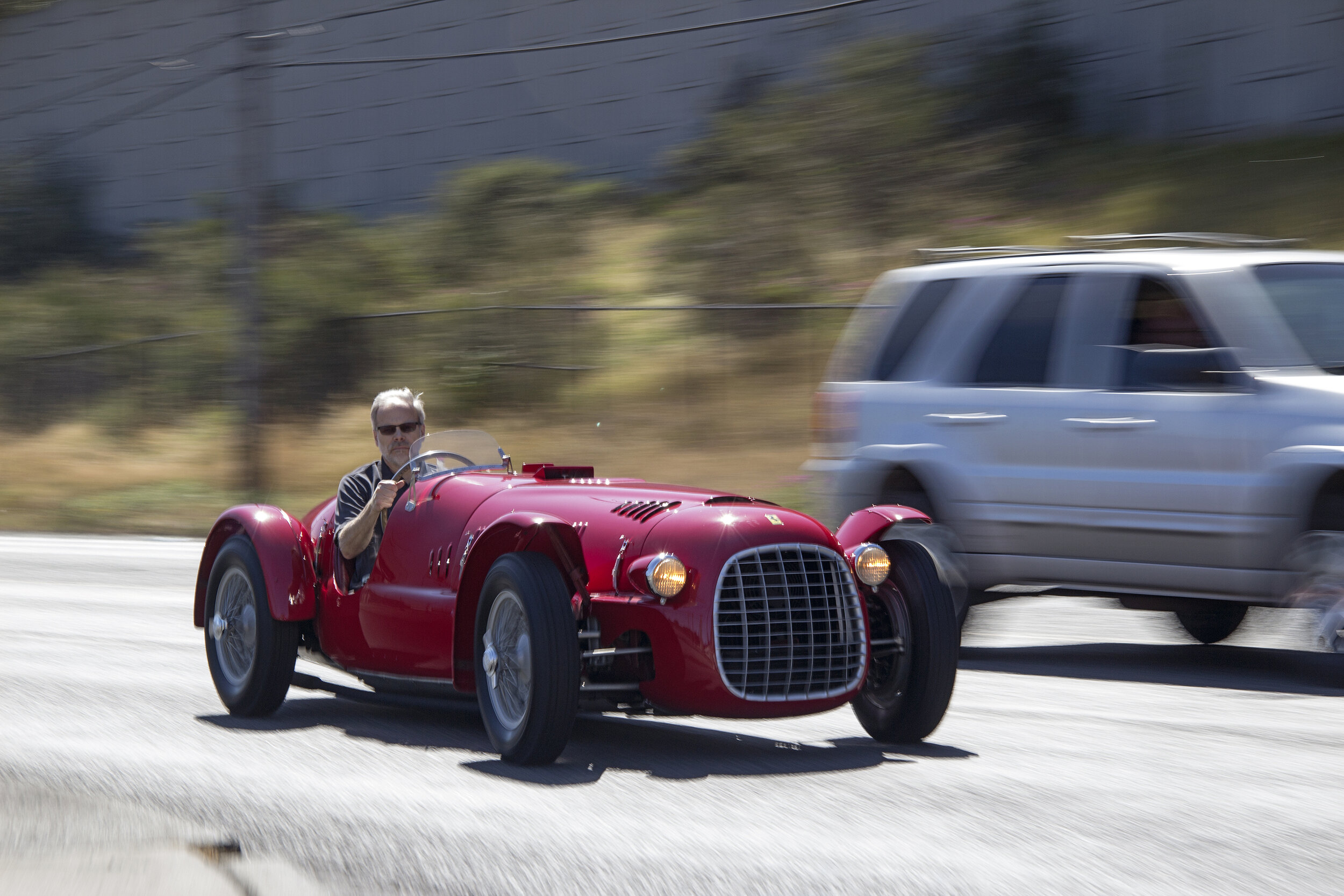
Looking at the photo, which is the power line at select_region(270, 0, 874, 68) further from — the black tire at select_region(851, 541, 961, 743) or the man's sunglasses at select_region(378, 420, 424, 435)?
the black tire at select_region(851, 541, 961, 743)

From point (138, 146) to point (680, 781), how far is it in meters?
38.3

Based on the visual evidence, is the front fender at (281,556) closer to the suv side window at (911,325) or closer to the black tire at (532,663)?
the black tire at (532,663)

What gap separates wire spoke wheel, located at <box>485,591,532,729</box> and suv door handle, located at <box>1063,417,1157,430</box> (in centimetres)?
370

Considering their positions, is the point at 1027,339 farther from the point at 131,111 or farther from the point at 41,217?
the point at 41,217

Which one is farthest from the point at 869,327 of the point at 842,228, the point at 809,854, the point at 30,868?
the point at 842,228

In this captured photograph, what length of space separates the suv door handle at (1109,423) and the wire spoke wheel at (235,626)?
4.05 m

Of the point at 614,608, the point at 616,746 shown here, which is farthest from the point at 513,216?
the point at 614,608

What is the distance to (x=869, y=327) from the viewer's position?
10.1 meters

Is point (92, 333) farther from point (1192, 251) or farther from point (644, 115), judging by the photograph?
point (1192, 251)

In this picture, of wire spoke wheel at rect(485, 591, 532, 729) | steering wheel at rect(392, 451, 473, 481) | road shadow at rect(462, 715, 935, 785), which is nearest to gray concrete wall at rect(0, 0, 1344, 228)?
steering wheel at rect(392, 451, 473, 481)

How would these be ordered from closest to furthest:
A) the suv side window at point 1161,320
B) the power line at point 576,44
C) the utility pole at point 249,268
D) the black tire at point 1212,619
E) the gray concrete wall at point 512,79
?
the suv side window at point 1161,320
the black tire at point 1212,619
the utility pole at point 249,268
the gray concrete wall at point 512,79
the power line at point 576,44

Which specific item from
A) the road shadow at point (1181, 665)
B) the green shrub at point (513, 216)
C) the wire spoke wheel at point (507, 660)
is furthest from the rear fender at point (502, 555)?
the green shrub at point (513, 216)

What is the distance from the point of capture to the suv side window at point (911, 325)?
972 centimetres

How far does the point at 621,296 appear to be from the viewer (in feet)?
90.2
